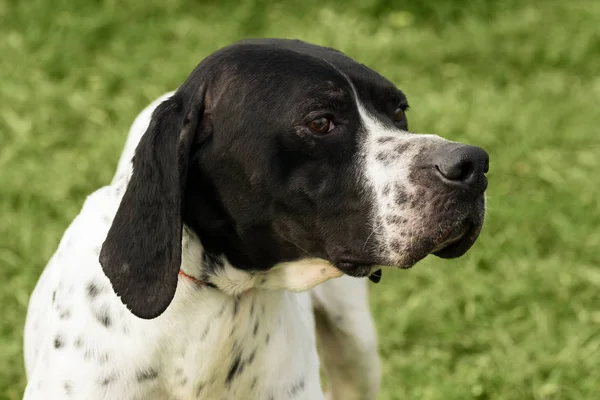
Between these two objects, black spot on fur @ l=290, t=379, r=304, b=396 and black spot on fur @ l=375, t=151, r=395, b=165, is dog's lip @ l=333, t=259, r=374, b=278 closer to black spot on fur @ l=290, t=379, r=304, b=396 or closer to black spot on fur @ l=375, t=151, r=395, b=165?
black spot on fur @ l=375, t=151, r=395, b=165

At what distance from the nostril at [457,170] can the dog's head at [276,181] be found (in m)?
0.04

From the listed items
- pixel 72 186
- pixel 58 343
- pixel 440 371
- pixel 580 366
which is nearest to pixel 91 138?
pixel 72 186

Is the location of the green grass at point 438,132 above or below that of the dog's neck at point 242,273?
below

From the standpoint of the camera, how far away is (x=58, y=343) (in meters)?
3.14

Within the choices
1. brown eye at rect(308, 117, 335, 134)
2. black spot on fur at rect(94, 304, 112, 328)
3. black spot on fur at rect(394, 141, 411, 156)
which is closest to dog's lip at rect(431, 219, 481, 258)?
black spot on fur at rect(394, 141, 411, 156)

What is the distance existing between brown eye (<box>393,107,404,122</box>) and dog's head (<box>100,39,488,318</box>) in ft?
0.45

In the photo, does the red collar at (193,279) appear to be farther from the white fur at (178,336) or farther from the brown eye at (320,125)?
the brown eye at (320,125)

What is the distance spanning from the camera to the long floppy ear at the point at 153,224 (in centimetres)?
296

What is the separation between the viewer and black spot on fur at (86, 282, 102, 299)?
10.3ft

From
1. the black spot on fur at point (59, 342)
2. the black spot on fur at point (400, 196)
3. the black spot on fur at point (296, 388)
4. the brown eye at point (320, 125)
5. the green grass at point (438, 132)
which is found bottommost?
the green grass at point (438, 132)

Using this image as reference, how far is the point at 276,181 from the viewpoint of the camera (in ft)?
9.85

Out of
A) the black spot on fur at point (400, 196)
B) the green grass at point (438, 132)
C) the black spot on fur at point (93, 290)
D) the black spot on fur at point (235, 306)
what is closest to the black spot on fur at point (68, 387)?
the black spot on fur at point (93, 290)

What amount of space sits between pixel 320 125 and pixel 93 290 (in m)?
0.84

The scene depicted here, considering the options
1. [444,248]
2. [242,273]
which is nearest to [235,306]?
[242,273]
